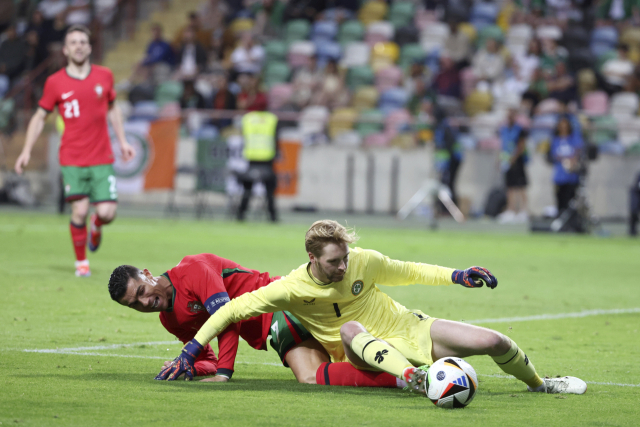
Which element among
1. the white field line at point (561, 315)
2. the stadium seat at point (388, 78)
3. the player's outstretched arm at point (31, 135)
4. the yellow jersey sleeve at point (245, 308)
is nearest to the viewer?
the yellow jersey sleeve at point (245, 308)

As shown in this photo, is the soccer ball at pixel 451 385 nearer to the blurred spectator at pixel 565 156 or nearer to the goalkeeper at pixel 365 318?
the goalkeeper at pixel 365 318

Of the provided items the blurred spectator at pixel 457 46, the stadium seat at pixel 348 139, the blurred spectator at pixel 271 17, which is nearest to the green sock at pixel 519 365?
the stadium seat at pixel 348 139

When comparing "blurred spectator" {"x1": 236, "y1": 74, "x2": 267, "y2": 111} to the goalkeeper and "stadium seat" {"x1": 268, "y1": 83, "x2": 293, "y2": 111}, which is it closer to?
"stadium seat" {"x1": 268, "y1": 83, "x2": 293, "y2": 111}

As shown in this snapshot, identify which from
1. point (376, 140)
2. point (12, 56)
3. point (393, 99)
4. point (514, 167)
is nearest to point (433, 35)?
point (393, 99)

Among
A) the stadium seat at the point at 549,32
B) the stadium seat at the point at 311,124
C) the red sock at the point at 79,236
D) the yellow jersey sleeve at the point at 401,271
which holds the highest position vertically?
the stadium seat at the point at 549,32

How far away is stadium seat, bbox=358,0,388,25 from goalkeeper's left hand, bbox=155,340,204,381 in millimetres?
22528

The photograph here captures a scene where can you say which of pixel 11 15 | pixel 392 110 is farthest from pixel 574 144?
pixel 11 15

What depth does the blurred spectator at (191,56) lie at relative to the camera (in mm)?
25812

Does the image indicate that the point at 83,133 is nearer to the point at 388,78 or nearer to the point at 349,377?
the point at 349,377

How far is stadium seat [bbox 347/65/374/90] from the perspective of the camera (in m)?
24.9

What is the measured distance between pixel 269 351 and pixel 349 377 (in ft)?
5.30

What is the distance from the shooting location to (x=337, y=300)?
5355 mm

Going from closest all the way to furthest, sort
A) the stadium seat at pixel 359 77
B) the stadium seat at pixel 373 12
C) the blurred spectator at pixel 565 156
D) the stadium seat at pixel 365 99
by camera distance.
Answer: the blurred spectator at pixel 565 156
the stadium seat at pixel 365 99
the stadium seat at pixel 359 77
the stadium seat at pixel 373 12

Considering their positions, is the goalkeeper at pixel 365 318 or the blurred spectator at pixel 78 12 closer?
the goalkeeper at pixel 365 318
